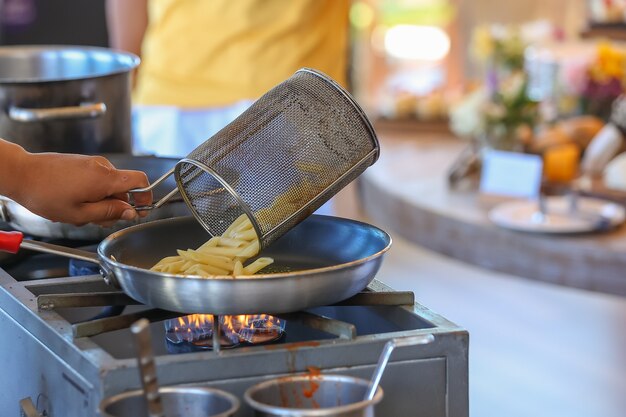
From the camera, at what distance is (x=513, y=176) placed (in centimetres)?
265

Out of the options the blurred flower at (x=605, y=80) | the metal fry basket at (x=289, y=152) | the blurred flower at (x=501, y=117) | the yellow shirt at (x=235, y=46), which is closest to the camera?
the metal fry basket at (x=289, y=152)

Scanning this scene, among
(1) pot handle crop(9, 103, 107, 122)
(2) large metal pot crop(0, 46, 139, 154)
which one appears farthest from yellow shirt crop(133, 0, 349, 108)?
(1) pot handle crop(9, 103, 107, 122)

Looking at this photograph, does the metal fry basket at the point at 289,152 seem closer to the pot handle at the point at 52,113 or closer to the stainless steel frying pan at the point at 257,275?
the stainless steel frying pan at the point at 257,275

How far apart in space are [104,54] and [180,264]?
0.76 meters

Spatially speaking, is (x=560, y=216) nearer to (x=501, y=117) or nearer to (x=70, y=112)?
(x=501, y=117)

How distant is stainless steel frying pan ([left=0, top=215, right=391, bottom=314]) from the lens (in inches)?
39.1

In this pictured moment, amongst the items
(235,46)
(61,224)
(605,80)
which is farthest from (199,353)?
(605,80)

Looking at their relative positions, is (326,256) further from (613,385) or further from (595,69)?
(595,69)

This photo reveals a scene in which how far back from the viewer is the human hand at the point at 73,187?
3.84ft

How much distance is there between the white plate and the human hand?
50.5 inches

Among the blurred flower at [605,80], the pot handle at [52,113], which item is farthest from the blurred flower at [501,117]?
the pot handle at [52,113]

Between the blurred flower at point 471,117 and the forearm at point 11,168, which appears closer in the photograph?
the forearm at point 11,168

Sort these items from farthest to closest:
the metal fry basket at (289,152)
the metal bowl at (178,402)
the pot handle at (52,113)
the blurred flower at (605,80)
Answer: the blurred flower at (605,80) < the pot handle at (52,113) < the metal fry basket at (289,152) < the metal bowl at (178,402)

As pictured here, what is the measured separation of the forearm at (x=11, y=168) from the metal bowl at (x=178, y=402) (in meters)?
0.35
